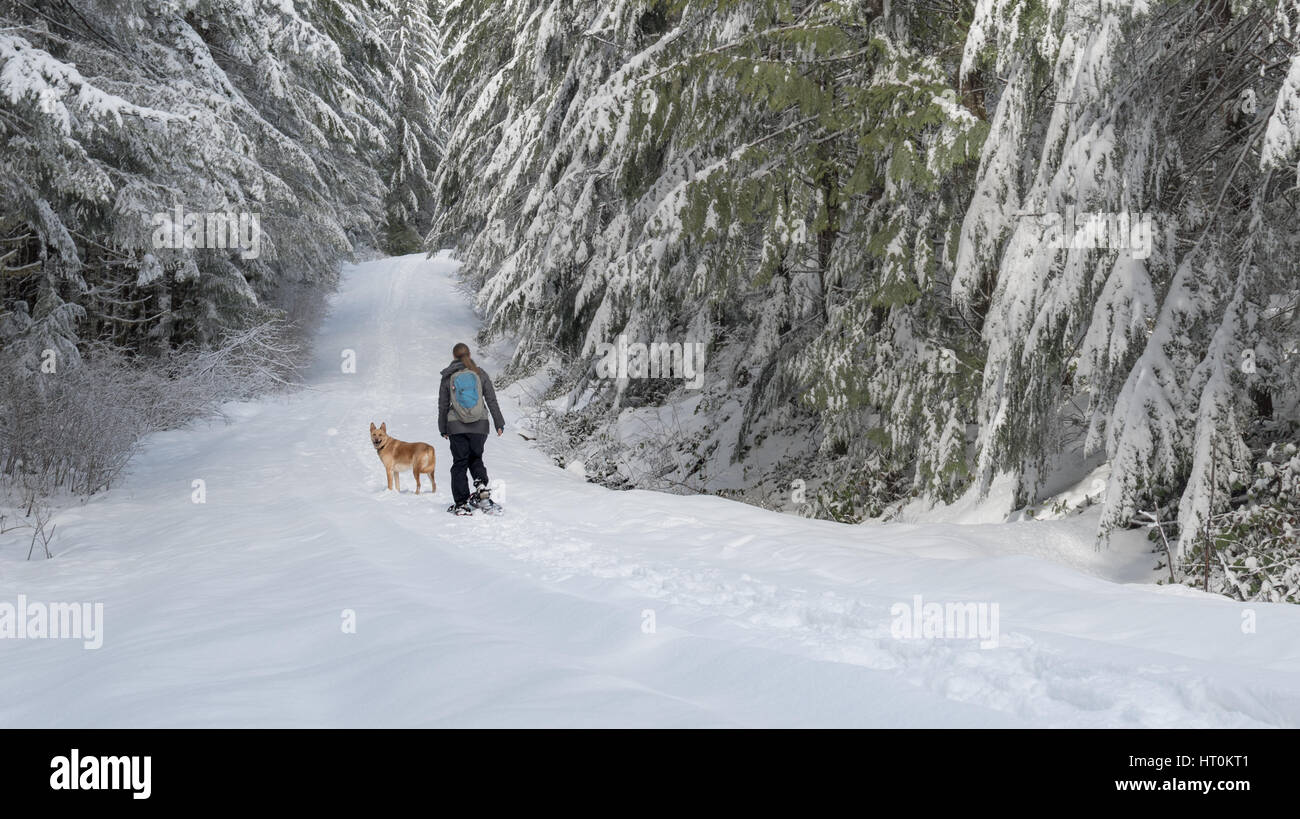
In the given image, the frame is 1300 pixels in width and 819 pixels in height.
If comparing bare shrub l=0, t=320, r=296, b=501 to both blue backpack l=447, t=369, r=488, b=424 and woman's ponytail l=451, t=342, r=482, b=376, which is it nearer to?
blue backpack l=447, t=369, r=488, b=424

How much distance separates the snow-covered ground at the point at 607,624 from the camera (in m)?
3.02

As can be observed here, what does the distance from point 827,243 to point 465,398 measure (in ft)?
15.6

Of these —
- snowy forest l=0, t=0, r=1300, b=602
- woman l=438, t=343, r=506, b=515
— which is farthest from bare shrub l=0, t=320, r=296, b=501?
woman l=438, t=343, r=506, b=515

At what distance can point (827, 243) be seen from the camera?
9.85 metres

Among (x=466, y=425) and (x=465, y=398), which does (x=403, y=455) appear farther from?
(x=465, y=398)

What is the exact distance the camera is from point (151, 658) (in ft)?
12.6

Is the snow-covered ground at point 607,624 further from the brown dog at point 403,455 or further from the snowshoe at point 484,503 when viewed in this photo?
the brown dog at point 403,455

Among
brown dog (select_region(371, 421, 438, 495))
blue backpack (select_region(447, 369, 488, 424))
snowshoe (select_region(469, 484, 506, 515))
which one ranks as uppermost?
blue backpack (select_region(447, 369, 488, 424))

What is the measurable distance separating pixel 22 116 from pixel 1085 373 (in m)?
10.2

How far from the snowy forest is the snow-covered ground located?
128 cm

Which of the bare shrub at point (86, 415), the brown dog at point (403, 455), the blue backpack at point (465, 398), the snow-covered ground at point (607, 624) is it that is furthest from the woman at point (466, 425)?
the bare shrub at point (86, 415)

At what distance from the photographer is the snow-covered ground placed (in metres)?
3.02
